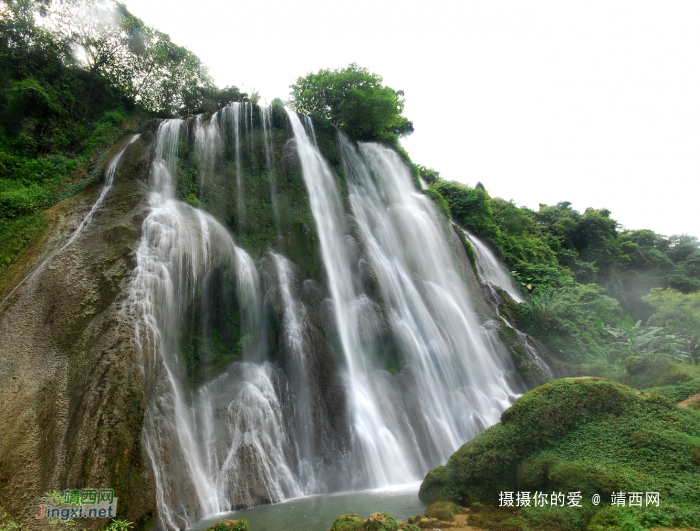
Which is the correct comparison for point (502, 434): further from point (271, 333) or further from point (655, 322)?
point (655, 322)

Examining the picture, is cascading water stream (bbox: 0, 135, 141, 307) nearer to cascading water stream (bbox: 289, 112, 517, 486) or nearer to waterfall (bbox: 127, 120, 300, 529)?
waterfall (bbox: 127, 120, 300, 529)

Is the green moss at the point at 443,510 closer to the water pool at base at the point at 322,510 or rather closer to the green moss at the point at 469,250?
the water pool at base at the point at 322,510

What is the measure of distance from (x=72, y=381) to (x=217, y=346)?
13.5 feet

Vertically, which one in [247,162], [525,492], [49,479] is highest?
[247,162]

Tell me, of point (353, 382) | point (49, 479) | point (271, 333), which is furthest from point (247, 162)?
point (49, 479)

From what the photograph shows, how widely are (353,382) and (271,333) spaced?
2.81 meters

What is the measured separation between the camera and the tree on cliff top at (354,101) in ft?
62.7

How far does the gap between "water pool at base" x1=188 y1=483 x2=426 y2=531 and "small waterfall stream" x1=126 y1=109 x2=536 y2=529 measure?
0.46 metres

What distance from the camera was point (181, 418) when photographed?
8.14 m

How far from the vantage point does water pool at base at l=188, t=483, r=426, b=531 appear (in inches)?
237

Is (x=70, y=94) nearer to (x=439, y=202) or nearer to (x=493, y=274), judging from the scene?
(x=439, y=202)

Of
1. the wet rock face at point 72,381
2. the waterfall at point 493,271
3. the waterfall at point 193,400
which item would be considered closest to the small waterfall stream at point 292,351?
the waterfall at point 193,400

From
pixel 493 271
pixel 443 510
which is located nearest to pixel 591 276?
pixel 493 271

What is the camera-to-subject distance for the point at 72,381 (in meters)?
6.24
